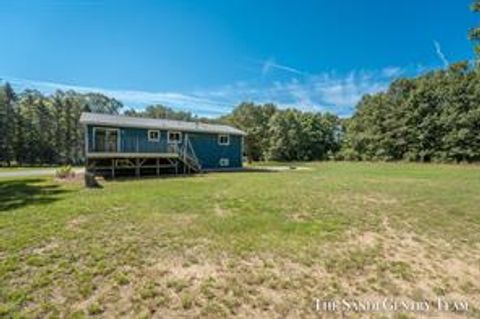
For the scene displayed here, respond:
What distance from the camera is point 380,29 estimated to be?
78.7ft

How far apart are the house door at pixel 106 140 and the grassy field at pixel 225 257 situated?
8611 mm

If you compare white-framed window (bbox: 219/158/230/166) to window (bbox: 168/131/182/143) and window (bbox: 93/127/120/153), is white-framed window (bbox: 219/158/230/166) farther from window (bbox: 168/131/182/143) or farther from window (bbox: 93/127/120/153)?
window (bbox: 93/127/120/153)

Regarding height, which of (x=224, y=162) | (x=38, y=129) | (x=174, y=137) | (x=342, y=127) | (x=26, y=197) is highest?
(x=342, y=127)

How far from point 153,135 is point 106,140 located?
308 cm

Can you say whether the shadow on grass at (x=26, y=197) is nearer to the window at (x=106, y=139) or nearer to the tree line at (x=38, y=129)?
→ the window at (x=106, y=139)

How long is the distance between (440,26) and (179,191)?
79.3 feet

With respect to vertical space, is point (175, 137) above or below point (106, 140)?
above

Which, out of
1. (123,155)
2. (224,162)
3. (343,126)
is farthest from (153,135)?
(343,126)

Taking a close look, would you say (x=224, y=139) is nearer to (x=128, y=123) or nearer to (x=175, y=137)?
(x=175, y=137)

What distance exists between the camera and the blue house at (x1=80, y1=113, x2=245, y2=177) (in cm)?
1706

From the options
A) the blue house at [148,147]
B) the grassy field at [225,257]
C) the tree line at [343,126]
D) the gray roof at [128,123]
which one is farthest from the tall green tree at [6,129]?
the grassy field at [225,257]

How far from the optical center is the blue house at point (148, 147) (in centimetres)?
1706

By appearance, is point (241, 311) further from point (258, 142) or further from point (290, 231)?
point (258, 142)

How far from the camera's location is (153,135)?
19516mm
